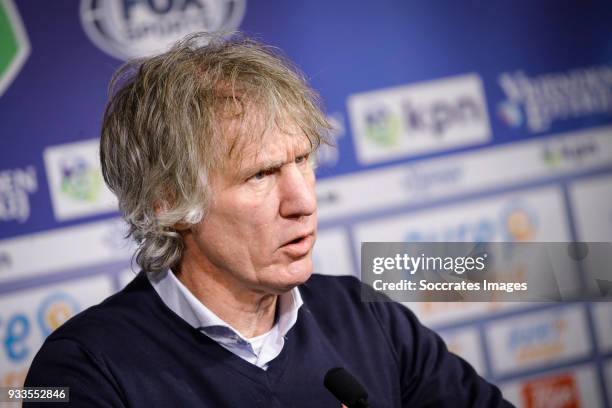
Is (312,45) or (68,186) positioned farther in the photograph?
(312,45)

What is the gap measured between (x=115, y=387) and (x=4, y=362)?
1.09 meters

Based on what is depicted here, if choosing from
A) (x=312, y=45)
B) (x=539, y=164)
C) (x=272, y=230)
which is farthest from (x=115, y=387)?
(x=539, y=164)

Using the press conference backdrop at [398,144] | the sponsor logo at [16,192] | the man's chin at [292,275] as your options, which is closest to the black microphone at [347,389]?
the man's chin at [292,275]

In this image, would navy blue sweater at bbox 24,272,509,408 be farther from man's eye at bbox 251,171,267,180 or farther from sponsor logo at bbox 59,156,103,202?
sponsor logo at bbox 59,156,103,202

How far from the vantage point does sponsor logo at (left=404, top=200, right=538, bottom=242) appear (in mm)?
2703

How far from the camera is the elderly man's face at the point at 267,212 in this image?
131 cm

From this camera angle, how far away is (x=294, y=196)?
4.31 ft

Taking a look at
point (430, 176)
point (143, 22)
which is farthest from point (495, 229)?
point (143, 22)

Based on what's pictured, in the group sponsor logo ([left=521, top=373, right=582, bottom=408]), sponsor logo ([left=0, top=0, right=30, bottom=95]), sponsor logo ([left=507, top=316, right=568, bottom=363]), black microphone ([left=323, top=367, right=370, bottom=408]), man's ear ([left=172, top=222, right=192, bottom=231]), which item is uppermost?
sponsor logo ([left=0, top=0, right=30, bottom=95])

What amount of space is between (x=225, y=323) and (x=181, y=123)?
35cm

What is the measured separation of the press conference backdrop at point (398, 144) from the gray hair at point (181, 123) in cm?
85

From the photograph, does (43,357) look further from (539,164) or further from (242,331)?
(539,164)

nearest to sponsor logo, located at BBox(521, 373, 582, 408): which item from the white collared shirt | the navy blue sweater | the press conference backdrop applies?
the press conference backdrop

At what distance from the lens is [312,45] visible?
2.55 metres
